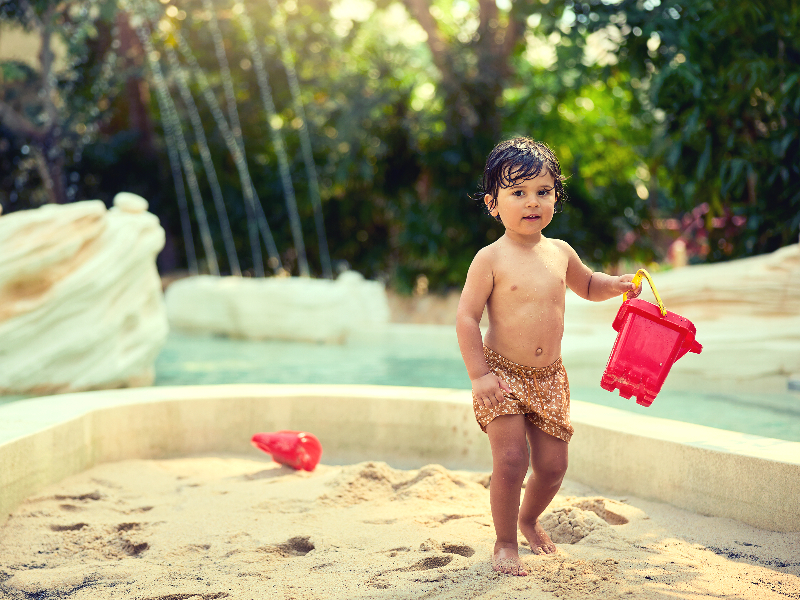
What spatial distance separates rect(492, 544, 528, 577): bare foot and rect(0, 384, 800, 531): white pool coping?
2.63ft

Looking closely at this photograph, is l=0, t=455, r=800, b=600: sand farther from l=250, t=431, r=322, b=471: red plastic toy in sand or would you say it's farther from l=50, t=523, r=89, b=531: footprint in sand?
l=250, t=431, r=322, b=471: red plastic toy in sand

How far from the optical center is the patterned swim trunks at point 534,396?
2.21m

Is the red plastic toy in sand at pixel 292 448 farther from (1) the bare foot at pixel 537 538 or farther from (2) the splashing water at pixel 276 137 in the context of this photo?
(2) the splashing water at pixel 276 137

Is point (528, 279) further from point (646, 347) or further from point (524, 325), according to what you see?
point (646, 347)

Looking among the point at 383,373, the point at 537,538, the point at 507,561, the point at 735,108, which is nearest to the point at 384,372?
the point at 383,373

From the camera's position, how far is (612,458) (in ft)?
9.41

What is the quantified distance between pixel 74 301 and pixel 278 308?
11.9ft

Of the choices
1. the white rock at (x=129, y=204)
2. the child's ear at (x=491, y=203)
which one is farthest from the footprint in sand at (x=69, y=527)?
the white rock at (x=129, y=204)

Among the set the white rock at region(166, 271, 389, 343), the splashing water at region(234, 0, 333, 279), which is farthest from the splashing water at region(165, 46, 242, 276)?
the white rock at region(166, 271, 389, 343)

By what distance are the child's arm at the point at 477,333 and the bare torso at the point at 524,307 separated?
0.12 ft

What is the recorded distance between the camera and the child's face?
2252 mm

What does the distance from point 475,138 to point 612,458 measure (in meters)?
9.13

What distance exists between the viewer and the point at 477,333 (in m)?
2.20

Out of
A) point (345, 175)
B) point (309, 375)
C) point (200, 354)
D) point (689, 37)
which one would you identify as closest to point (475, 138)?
point (345, 175)
